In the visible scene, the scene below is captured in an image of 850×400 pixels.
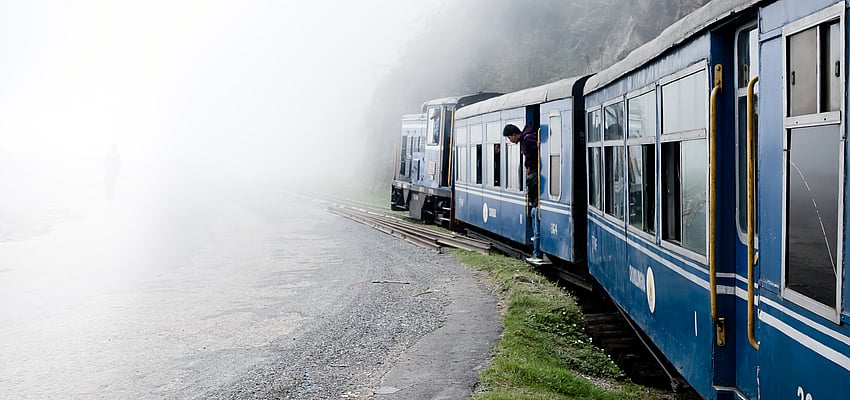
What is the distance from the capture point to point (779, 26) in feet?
14.0

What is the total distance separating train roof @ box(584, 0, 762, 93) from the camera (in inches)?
197

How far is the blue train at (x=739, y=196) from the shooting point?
3795 millimetres

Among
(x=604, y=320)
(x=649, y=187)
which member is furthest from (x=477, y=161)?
(x=649, y=187)

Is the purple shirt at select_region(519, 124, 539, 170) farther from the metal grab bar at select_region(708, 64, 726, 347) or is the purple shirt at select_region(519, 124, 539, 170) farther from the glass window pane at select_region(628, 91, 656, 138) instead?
the metal grab bar at select_region(708, 64, 726, 347)

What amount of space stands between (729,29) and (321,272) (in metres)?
12.3

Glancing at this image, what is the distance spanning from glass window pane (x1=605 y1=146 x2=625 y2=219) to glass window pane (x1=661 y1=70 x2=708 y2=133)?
2.03m

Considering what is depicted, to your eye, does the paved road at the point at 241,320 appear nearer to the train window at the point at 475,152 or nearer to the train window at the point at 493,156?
the train window at the point at 493,156

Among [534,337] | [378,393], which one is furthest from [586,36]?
[378,393]

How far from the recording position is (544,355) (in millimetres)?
9789

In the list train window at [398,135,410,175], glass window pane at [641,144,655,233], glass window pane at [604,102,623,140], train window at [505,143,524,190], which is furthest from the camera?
train window at [398,135,410,175]

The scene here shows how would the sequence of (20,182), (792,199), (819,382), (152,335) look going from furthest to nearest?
(20,182) < (152,335) < (792,199) < (819,382)

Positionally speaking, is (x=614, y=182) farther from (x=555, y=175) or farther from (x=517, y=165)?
(x=517, y=165)

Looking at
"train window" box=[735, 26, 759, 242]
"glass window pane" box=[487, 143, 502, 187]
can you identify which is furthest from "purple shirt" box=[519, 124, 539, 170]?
"train window" box=[735, 26, 759, 242]

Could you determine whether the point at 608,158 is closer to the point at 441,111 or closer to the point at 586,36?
the point at 441,111
